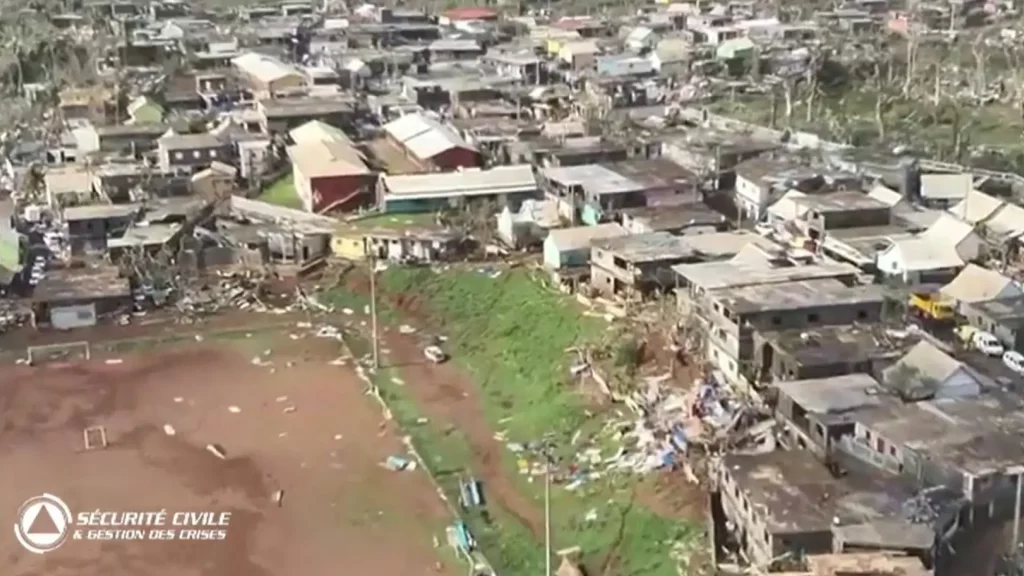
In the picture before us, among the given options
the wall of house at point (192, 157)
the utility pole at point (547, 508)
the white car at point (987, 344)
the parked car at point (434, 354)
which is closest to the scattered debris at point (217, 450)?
the parked car at point (434, 354)

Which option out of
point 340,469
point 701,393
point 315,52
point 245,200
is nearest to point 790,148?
point 245,200

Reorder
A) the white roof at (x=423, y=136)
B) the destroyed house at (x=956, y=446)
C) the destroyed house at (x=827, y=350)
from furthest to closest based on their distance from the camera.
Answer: the white roof at (x=423, y=136) < the destroyed house at (x=827, y=350) < the destroyed house at (x=956, y=446)

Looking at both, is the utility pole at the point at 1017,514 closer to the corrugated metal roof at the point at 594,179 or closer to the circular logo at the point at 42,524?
the circular logo at the point at 42,524

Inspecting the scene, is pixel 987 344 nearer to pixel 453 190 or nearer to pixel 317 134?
pixel 453 190

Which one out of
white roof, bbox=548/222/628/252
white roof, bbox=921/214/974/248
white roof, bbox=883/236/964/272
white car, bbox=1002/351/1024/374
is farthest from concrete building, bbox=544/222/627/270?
white car, bbox=1002/351/1024/374

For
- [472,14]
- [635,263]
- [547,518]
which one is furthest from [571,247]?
[472,14]

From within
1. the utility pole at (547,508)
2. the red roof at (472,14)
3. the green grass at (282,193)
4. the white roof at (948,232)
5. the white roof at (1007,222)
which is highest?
the red roof at (472,14)

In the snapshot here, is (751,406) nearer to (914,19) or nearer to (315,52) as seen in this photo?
(315,52)
